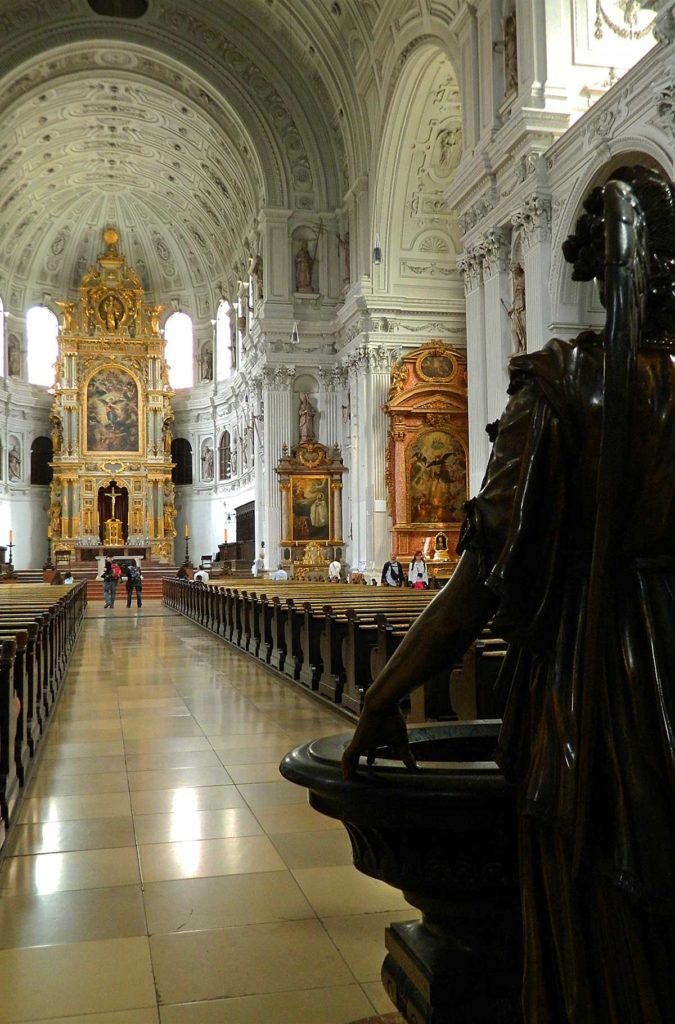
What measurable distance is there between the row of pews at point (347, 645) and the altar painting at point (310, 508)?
1197 cm

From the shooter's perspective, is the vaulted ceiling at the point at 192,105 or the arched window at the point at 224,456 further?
the arched window at the point at 224,456

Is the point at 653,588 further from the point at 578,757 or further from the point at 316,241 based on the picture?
the point at 316,241

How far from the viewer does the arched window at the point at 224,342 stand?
38.6m

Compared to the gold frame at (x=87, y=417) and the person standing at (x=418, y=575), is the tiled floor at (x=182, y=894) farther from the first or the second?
the gold frame at (x=87, y=417)

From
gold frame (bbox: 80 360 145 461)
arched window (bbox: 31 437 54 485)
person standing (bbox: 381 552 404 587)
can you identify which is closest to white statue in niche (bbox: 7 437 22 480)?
arched window (bbox: 31 437 54 485)

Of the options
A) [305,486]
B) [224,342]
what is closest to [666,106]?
[305,486]

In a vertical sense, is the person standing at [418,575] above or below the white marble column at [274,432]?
below

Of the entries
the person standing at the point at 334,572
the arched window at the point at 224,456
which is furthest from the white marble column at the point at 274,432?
the arched window at the point at 224,456

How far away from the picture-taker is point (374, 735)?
1.93 metres

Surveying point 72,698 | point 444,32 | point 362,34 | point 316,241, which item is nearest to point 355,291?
point 316,241

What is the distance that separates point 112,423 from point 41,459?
346 centimetres

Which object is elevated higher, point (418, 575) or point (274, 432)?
point (274, 432)

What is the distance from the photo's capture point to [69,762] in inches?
241

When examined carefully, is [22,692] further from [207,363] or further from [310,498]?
[207,363]
